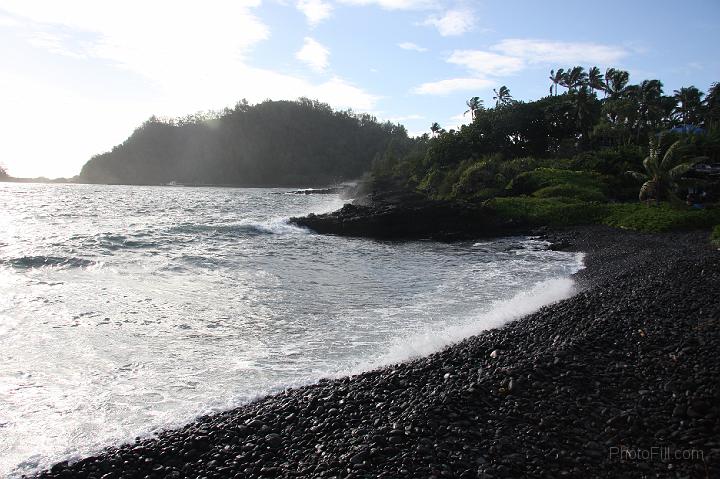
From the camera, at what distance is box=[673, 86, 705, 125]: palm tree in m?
75.7

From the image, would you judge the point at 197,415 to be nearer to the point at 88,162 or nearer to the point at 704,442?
the point at 704,442

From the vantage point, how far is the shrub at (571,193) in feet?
134

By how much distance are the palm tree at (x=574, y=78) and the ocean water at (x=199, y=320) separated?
3014 inches

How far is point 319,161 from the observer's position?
191625 millimetres

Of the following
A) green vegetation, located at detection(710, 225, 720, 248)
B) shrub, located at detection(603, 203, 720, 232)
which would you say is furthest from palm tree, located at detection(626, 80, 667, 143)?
green vegetation, located at detection(710, 225, 720, 248)

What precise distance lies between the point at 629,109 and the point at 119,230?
64456mm

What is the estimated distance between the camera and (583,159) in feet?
179

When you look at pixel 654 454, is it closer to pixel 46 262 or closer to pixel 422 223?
pixel 46 262

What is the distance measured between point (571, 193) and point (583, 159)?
15.7 m

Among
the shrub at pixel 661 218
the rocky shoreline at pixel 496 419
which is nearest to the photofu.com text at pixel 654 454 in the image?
the rocky shoreline at pixel 496 419

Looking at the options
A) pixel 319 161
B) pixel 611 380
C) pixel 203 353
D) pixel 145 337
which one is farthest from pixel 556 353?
pixel 319 161

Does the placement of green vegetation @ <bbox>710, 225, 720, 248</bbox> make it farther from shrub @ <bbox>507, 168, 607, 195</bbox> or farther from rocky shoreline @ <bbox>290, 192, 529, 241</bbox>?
shrub @ <bbox>507, 168, 607, 195</bbox>

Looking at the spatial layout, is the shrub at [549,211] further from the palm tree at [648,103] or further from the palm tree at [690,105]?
the palm tree at [690,105]

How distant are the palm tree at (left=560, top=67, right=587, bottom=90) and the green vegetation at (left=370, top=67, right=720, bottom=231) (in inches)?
7.8
